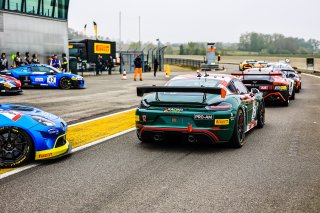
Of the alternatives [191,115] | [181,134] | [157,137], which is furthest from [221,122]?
[157,137]

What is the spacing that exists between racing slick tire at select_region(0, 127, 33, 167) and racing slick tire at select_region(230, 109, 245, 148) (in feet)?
10.7

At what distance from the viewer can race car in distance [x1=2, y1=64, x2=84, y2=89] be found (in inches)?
877

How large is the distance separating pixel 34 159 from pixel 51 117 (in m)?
0.70

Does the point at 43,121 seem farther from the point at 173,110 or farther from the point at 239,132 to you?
the point at 239,132

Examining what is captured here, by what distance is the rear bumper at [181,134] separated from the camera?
7.18 metres

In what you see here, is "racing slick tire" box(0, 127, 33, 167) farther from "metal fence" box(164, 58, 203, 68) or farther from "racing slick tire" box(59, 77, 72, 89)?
"metal fence" box(164, 58, 203, 68)

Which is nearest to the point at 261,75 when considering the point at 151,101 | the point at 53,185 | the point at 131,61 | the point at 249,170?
the point at 151,101

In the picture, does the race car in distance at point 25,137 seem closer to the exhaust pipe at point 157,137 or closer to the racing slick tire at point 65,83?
the exhaust pipe at point 157,137

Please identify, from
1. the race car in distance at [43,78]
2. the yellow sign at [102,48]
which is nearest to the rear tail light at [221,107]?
the race car in distance at [43,78]

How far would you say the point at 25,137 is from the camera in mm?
6215

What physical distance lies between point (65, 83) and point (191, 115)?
16.1 meters

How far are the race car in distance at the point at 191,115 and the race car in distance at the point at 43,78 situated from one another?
49.6ft

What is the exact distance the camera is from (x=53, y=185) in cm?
538

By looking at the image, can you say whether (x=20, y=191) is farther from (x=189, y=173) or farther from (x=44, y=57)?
(x=44, y=57)
